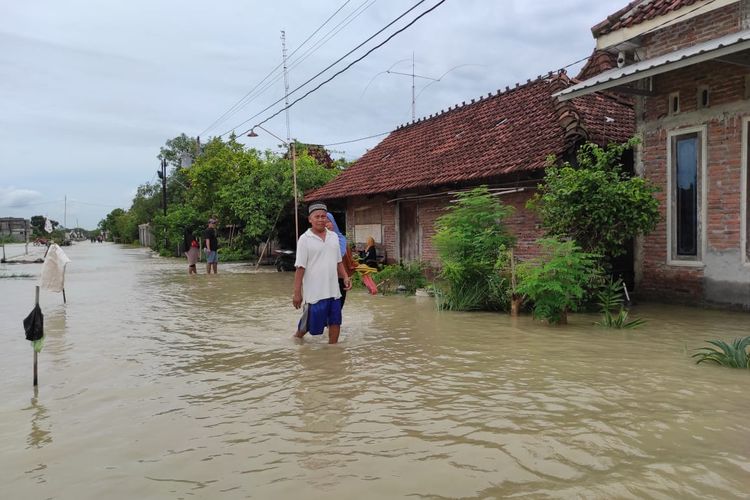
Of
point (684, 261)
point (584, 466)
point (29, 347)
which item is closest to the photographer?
point (584, 466)

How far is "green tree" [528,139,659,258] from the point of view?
8.32 metres

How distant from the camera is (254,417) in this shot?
14.7 feet

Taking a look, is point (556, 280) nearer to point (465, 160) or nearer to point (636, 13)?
point (636, 13)

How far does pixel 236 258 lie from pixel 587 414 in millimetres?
26823

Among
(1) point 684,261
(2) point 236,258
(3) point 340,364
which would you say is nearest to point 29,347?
(3) point 340,364

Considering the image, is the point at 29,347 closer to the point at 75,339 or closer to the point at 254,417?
the point at 75,339

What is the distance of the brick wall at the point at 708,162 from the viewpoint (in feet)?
28.4

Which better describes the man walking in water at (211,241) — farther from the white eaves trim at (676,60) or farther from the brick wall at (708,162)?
the brick wall at (708,162)

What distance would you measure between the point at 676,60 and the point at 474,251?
4180 mm

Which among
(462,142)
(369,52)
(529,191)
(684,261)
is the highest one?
(369,52)

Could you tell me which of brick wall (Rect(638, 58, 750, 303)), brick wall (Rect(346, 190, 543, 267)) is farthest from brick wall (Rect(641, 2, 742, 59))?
brick wall (Rect(346, 190, 543, 267))

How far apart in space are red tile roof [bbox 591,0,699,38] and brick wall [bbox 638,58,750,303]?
107 cm

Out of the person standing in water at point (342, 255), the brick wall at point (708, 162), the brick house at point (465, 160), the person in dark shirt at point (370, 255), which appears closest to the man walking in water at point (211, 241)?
the brick house at point (465, 160)

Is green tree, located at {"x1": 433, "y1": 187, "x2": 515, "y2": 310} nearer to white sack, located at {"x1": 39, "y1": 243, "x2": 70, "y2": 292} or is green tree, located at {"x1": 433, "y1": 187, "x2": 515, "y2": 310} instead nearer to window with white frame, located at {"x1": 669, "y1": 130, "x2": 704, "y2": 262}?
window with white frame, located at {"x1": 669, "y1": 130, "x2": 704, "y2": 262}
